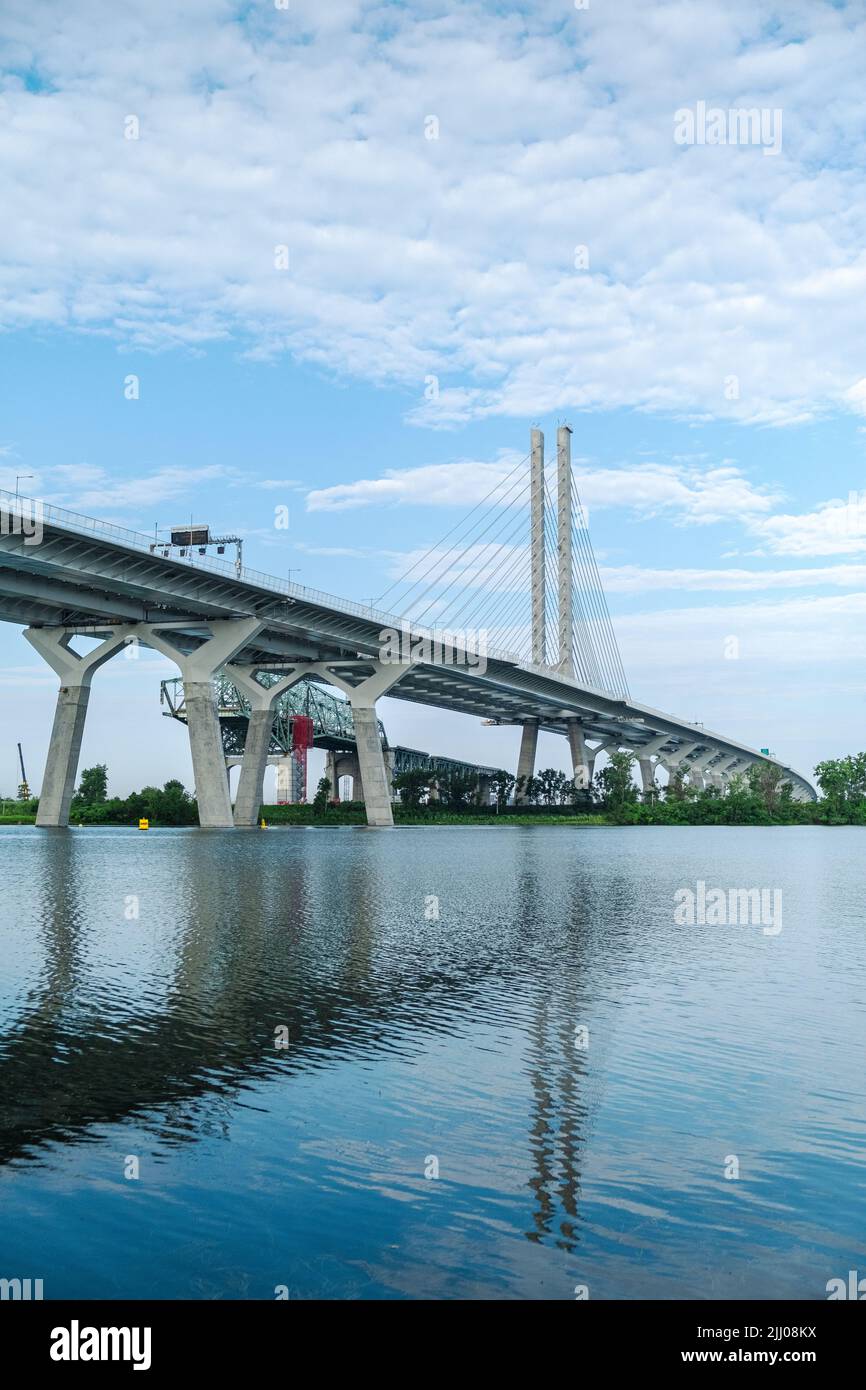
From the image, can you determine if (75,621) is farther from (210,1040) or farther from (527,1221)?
(527,1221)

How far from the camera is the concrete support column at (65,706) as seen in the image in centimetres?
8875

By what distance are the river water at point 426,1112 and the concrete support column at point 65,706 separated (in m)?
67.8

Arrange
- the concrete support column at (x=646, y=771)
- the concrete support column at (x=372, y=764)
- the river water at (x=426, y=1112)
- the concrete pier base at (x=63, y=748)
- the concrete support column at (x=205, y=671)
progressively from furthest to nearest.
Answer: the concrete support column at (x=646, y=771)
the concrete support column at (x=372, y=764)
the concrete pier base at (x=63, y=748)
the concrete support column at (x=205, y=671)
the river water at (x=426, y=1112)

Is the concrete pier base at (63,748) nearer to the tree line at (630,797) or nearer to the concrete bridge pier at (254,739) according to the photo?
the concrete bridge pier at (254,739)

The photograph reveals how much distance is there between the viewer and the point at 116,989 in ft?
55.1

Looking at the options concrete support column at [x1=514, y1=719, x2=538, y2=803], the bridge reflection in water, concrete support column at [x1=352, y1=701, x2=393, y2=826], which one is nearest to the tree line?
concrete support column at [x1=514, y1=719, x2=538, y2=803]

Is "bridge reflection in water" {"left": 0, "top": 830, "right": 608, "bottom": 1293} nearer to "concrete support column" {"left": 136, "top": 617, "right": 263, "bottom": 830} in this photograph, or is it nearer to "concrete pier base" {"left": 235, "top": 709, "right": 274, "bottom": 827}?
"concrete support column" {"left": 136, "top": 617, "right": 263, "bottom": 830}

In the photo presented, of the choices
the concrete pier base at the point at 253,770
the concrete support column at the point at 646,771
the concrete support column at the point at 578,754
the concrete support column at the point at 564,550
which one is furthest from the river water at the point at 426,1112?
the concrete support column at the point at 646,771

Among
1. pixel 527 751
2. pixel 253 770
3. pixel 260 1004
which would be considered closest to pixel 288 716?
pixel 527 751

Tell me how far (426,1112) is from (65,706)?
85.3 meters

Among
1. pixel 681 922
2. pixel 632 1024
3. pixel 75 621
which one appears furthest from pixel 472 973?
pixel 75 621

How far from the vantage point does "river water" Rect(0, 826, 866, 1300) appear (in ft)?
25.6
